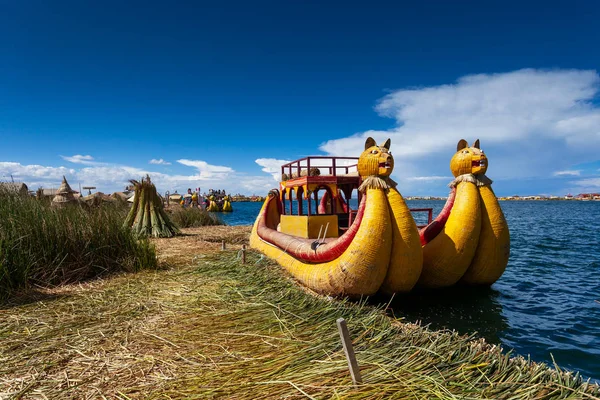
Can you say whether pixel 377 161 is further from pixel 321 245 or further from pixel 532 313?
pixel 532 313

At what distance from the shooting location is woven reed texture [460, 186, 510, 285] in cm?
819

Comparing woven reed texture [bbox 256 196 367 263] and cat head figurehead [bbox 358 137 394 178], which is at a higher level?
cat head figurehead [bbox 358 137 394 178]

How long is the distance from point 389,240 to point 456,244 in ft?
6.96

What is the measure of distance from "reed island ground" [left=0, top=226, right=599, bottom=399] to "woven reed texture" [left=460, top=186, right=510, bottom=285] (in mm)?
4011

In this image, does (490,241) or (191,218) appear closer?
(490,241)

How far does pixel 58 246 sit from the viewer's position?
7.75m

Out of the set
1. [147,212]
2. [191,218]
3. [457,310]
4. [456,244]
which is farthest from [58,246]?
[191,218]

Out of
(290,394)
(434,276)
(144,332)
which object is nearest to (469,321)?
(434,276)

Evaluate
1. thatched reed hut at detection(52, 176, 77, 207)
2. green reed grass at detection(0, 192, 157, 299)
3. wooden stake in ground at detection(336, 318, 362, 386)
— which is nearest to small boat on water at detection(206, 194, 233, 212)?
thatched reed hut at detection(52, 176, 77, 207)

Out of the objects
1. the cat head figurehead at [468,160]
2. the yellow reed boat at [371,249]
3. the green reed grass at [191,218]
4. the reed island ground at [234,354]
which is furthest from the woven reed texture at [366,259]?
the green reed grass at [191,218]

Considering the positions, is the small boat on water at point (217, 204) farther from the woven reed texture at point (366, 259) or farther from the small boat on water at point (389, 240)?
the woven reed texture at point (366, 259)

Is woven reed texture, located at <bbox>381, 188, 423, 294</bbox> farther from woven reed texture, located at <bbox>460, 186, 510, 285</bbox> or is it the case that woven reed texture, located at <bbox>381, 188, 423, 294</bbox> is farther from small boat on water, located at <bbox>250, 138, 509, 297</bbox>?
woven reed texture, located at <bbox>460, 186, 510, 285</bbox>

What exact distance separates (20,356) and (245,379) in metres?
2.84

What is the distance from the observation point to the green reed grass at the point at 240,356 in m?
3.45
